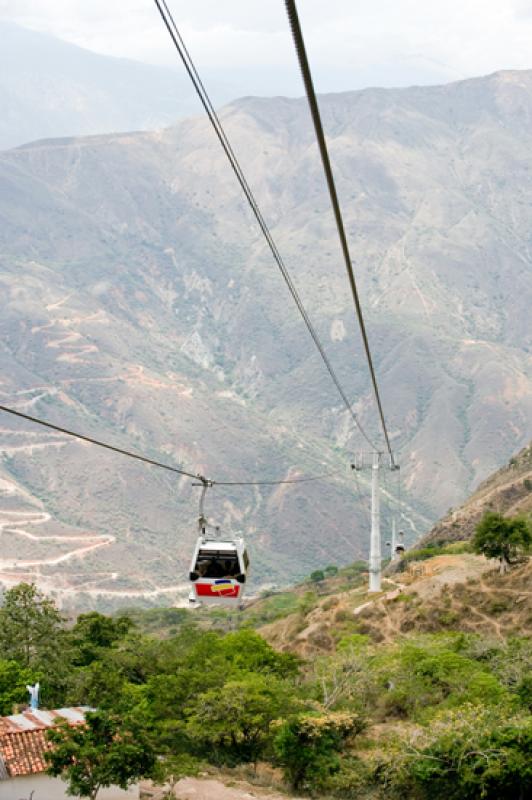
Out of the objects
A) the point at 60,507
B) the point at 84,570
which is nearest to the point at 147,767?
the point at 84,570

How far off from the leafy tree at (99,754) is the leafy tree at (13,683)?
10.4 m

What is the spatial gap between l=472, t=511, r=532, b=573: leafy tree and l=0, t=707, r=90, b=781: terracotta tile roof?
32045mm

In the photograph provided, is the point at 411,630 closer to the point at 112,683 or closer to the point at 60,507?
the point at 112,683

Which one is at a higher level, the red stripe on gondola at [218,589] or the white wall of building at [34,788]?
the red stripe on gondola at [218,589]

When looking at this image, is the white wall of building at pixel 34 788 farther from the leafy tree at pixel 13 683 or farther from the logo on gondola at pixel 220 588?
the logo on gondola at pixel 220 588

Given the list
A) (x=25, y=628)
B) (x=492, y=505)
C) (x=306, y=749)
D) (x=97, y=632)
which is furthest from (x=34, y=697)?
(x=492, y=505)

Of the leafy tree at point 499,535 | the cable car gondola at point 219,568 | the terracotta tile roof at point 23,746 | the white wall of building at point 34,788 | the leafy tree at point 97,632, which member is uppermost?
the leafy tree at point 499,535

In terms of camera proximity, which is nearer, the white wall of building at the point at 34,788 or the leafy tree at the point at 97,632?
the white wall of building at the point at 34,788

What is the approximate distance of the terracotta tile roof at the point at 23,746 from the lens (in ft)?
103

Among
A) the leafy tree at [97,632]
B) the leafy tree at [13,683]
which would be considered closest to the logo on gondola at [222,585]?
the leafy tree at [13,683]

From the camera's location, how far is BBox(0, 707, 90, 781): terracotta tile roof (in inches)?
1232

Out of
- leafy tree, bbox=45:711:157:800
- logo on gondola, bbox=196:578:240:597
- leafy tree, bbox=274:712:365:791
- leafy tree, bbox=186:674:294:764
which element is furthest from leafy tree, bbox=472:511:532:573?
logo on gondola, bbox=196:578:240:597

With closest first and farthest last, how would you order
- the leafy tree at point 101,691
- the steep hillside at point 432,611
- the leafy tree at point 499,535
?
the leafy tree at point 101,691 < the steep hillside at point 432,611 < the leafy tree at point 499,535

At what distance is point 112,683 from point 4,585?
112866 mm
